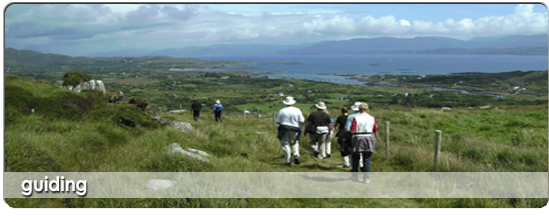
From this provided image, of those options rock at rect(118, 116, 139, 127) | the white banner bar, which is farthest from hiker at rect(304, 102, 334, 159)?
rock at rect(118, 116, 139, 127)

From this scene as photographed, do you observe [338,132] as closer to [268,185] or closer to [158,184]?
[268,185]

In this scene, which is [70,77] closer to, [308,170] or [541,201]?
[308,170]

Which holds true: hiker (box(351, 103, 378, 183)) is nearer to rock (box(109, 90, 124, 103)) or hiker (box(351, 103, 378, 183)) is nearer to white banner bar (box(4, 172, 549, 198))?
white banner bar (box(4, 172, 549, 198))

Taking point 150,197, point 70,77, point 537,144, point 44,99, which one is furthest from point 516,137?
point 70,77

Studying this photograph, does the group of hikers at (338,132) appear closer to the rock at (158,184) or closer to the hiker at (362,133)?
the hiker at (362,133)

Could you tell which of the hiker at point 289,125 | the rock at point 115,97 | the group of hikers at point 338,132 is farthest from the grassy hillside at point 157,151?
the rock at point 115,97

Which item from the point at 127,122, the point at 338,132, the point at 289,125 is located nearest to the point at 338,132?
the point at 338,132

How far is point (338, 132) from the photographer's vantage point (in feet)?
26.0

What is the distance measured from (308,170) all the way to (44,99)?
26.9 feet

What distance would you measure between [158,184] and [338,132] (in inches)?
175

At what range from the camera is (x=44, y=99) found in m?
9.94

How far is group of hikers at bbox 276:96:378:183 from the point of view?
6395mm

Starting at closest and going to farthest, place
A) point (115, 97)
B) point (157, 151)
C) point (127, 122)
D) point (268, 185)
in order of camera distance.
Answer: point (268, 185) → point (157, 151) → point (127, 122) → point (115, 97)

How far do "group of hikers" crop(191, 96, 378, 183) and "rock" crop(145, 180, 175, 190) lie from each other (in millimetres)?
3474
